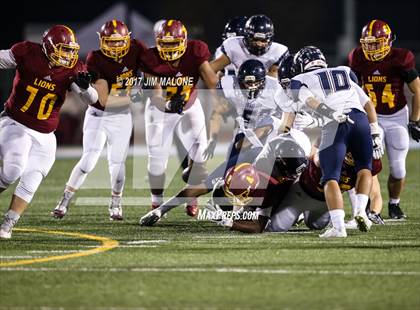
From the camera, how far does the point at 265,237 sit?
7793mm

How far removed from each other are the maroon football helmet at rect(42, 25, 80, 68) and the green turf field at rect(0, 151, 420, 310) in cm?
134

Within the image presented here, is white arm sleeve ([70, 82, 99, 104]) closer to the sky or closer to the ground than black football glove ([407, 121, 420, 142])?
closer to the sky

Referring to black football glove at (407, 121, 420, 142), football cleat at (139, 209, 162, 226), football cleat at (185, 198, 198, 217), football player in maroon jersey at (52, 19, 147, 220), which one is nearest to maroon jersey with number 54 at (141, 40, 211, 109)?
football player in maroon jersey at (52, 19, 147, 220)

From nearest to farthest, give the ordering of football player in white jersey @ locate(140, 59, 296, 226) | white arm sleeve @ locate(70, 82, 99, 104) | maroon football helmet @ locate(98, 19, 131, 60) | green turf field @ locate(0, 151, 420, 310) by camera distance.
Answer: green turf field @ locate(0, 151, 420, 310), white arm sleeve @ locate(70, 82, 99, 104), football player in white jersey @ locate(140, 59, 296, 226), maroon football helmet @ locate(98, 19, 131, 60)

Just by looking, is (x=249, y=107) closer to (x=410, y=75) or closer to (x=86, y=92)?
(x=410, y=75)

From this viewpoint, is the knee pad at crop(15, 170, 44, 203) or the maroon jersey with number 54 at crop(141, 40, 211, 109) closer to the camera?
the knee pad at crop(15, 170, 44, 203)

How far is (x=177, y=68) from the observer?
9.36 m

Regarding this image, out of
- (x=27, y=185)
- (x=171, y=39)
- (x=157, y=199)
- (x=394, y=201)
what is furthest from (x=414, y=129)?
(x=27, y=185)

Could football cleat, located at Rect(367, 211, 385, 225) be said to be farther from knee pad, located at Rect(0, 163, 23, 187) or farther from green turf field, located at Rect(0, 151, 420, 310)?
knee pad, located at Rect(0, 163, 23, 187)

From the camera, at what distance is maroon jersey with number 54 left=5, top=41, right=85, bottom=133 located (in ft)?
25.9

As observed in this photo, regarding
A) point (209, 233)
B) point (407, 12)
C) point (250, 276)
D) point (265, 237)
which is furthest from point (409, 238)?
point (407, 12)

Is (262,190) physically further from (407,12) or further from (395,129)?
(407,12)

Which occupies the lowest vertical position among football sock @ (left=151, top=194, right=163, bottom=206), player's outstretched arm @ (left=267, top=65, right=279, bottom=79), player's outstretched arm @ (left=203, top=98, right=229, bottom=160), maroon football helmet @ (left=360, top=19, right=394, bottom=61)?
football sock @ (left=151, top=194, right=163, bottom=206)

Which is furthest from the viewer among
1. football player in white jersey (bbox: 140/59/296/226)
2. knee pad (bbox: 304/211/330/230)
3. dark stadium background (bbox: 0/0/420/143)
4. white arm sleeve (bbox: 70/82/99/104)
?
dark stadium background (bbox: 0/0/420/143)
